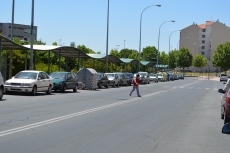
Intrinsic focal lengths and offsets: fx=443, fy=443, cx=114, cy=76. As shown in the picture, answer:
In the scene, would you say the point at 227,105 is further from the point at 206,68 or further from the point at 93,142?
the point at 206,68

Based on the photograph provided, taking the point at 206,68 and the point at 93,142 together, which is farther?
the point at 206,68

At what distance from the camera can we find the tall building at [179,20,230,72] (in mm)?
159000

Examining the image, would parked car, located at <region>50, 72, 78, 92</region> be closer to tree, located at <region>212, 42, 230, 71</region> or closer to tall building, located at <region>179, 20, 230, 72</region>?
tree, located at <region>212, 42, 230, 71</region>

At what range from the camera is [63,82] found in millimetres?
30906

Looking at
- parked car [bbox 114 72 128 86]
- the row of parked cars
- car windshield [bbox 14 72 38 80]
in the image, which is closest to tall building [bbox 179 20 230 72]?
parked car [bbox 114 72 128 86]

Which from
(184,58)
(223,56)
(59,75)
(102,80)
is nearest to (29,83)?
(59,75)

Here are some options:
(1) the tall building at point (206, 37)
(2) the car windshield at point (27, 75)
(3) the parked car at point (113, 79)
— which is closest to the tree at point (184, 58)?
(1) the tall building at point (206, 37)

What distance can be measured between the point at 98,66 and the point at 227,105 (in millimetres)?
51764

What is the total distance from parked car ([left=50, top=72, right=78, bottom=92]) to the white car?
264 cm

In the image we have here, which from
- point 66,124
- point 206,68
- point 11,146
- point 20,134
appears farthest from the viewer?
point 206,68

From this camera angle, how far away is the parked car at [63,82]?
3078 centimetres

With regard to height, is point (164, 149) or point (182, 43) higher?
point (182, 43)

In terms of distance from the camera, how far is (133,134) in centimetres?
1141

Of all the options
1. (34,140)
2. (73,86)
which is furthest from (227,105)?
(73,86)
